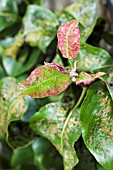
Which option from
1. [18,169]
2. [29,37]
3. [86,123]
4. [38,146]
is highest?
[29,37]

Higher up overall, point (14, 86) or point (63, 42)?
point (63, 42)

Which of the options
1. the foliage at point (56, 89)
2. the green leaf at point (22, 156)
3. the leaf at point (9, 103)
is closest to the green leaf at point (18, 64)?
the foliage at point (56, 89)

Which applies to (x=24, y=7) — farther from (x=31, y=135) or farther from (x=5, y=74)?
(x=31, y=135)

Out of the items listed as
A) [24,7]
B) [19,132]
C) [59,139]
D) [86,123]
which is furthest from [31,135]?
[24,7]

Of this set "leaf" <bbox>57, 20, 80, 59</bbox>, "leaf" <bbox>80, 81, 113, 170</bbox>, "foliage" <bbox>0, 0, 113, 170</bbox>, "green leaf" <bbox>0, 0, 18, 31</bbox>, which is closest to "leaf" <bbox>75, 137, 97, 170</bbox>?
"foliage" <bbox>0, 0, 113, 170</bbox>

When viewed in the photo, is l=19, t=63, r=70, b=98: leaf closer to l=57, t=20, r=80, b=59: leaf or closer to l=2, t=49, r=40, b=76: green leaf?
l=57, t=20, r=80, b=59: leaf

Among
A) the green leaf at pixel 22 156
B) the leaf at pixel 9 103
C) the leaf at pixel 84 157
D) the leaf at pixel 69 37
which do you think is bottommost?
the green leaf at pixel 22 156

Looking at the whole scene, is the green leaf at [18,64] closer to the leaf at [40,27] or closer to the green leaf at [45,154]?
the leaf at [40,27]
